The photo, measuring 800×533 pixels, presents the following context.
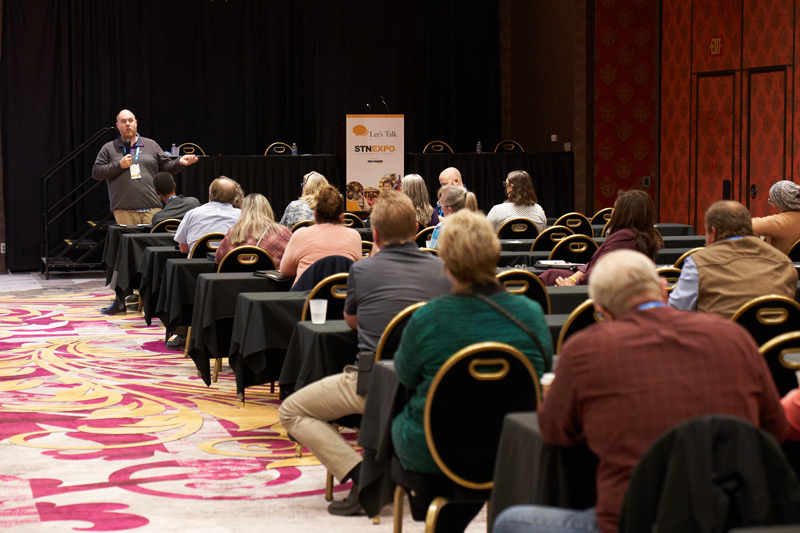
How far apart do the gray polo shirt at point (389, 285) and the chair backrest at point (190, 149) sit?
35.7ft

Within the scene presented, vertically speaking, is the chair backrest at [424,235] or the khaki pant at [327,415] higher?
the chair backrest at [424,235]

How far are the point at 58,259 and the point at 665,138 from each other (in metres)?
7.91

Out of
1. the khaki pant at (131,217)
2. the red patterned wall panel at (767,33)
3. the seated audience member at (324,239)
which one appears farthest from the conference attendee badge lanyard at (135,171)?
the red patterned wall panel at (767,33)

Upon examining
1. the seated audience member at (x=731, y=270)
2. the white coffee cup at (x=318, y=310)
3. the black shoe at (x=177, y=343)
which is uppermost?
the seated audience member at (x=731, y=270)

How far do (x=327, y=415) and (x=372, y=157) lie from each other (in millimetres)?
9019

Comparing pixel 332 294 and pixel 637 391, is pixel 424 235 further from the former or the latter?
pixel 637 391

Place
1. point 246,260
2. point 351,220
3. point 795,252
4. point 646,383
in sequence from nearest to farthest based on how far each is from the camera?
point 646,383 < point 246,260 < point 795,252 < point 351,220

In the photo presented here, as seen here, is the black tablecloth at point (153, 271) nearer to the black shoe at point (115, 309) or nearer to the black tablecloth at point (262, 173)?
the black shoe at point (115, 309)

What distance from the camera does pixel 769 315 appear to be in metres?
4.05

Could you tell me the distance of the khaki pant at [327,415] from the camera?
3.99 m

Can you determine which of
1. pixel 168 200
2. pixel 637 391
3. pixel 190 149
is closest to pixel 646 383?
pixel 637 391

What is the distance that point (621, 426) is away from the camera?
7.51 feet

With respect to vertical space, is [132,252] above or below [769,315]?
below

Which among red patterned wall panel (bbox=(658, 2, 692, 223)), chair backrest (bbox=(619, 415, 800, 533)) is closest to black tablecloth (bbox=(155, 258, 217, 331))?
chair backrest (bbox=(619, 415, 800, 533))
